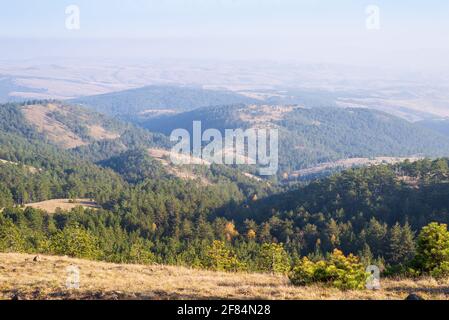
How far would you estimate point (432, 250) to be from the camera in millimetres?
28375

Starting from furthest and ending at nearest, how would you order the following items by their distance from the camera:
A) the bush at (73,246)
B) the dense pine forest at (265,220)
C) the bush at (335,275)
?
the dense pine forest at (265,220) → the bush at (73,246) → the bush at (335,275)

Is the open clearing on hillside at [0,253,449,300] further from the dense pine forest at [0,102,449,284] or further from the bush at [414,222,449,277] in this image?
the dense pine forest at [0,102,449,284]

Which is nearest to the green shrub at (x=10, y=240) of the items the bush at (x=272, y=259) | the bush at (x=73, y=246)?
the bush at (x=73, y=246)

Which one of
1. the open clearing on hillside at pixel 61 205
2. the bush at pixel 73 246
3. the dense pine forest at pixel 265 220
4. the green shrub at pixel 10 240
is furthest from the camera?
the open clearing on hillside at pixel 61 205

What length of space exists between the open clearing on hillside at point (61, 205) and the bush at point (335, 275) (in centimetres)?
13162

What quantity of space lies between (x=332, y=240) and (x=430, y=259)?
8010 centimetres

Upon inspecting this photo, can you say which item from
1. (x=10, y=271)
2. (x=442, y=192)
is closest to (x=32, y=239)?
(x=10, y=271)

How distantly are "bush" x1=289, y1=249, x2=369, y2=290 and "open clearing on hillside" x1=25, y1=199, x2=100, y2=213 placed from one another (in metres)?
132

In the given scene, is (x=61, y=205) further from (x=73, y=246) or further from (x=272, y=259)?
(x=272, y=259)

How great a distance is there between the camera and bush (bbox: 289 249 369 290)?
69.2 feet

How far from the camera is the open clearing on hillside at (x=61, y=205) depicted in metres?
145

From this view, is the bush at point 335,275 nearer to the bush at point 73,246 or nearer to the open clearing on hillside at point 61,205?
the bush at point 73,246

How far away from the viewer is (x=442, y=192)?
12400 cm

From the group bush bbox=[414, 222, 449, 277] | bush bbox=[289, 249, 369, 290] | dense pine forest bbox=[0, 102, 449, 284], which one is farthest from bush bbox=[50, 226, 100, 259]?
bush bbox=[414, 222, 449, 277]
